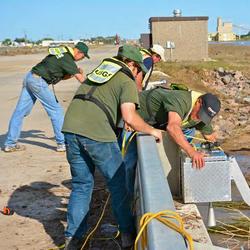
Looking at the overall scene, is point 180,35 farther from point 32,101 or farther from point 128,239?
point 128,239

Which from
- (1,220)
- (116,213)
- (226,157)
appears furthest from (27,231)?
(226,157)

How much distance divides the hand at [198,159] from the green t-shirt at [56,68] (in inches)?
131

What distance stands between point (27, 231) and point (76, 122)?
160 cm

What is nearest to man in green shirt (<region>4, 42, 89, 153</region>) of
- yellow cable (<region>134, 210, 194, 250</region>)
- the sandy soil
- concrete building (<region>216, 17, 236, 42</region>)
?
the sandy soil

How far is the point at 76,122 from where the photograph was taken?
15.3 feet

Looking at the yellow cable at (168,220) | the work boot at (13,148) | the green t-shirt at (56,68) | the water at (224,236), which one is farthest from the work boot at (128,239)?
the work boot at (13,148)

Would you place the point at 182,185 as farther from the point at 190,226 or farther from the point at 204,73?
the point at 204,73

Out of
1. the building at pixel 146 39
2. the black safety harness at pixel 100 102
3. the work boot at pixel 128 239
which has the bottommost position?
the building at pixel 146 39

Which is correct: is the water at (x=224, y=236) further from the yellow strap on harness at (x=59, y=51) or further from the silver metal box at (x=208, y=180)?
the yellow strap on harness at (x=59, y=51)

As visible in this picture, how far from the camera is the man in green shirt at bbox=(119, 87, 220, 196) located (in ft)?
17.8

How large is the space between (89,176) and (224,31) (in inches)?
3912

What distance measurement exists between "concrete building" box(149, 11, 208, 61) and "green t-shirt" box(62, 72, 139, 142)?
1000 inches

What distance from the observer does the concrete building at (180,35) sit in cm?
3006

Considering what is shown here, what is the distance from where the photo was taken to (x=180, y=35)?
1196 inches
